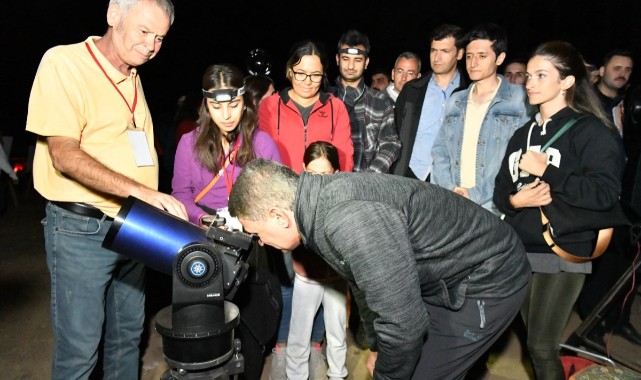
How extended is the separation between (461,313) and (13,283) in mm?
4003

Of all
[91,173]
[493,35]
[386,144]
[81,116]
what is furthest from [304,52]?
[91,173]

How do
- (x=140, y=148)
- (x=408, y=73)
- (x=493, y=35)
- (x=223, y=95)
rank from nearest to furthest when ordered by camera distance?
(x=140, y=148) → (x=223, y=95) → (x=493, y=35) → (x=408, y=73)

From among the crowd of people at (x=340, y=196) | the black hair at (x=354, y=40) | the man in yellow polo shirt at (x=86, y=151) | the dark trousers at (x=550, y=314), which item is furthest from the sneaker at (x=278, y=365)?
the black hair at (x=354, y=40)

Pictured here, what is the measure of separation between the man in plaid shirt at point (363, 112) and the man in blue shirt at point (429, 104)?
0.58 ft

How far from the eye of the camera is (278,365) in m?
2.84

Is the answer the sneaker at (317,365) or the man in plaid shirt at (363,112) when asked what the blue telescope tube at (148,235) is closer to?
the sneaker at (317,365)

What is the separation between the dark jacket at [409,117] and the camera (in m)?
3.59

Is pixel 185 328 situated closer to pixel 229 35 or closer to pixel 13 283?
pixel 13 283

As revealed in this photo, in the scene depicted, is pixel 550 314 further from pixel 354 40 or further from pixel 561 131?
pixel 354 40

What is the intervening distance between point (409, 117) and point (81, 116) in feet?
7.44

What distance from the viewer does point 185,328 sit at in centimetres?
154

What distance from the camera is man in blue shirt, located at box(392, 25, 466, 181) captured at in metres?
3.52

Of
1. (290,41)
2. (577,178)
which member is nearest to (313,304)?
(577,178)

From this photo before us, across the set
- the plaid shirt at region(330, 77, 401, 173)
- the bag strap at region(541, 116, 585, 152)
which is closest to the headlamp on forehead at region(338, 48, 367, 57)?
the plaid shirt at region(330, 77, 401, 173)
